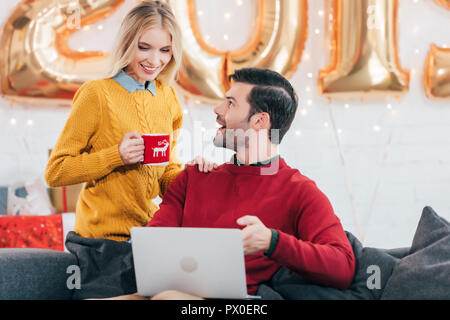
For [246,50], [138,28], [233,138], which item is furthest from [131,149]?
[246,50]

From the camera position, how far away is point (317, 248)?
1.29 m

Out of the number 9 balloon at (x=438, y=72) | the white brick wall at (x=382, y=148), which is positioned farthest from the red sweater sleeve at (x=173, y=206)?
the number 9 balloon at (x=438, y=72)

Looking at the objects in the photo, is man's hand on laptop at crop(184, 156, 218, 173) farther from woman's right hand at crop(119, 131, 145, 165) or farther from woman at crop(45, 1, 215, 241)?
woman's right hand at crop(119, 131, 145, 165)

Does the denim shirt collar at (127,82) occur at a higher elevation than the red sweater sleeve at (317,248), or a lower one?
higher

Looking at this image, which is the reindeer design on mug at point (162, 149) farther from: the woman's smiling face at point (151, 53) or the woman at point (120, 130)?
the woman's smiling face at point (151, 53)

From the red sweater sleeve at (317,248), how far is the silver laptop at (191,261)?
0.42 feet

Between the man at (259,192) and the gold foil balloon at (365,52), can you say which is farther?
the gold foil balloon at (365,52)

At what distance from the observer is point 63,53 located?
2729 mm

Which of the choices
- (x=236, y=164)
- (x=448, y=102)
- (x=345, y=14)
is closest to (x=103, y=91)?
(x=236, y=164)

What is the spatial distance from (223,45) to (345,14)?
26.7 inches

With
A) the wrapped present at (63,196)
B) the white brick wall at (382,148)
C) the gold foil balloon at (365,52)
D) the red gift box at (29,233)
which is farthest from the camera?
the white brick wall at (382,148)

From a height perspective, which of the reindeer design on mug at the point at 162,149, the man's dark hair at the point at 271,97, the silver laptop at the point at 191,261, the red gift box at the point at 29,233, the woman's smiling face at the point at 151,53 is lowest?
the red gift box at the point at 29,233

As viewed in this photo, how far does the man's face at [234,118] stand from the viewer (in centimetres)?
157

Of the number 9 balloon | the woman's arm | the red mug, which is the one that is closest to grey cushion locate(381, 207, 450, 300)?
the red mug
